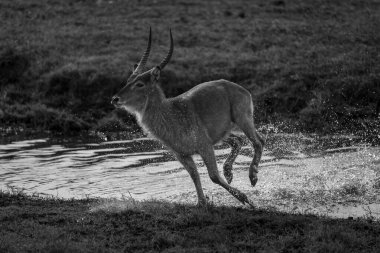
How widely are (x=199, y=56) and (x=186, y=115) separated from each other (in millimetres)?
11862

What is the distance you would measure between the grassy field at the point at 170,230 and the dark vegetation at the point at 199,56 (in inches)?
303

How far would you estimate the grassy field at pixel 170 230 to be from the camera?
6.70 m

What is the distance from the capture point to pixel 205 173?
1163 centimetres

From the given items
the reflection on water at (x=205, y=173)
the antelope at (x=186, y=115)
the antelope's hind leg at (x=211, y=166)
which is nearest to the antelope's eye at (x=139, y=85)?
the antelope at (x=186, y=115)

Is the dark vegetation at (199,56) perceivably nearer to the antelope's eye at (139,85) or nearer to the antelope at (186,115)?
the antelope at (186,115)

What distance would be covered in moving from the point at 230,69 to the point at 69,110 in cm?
529

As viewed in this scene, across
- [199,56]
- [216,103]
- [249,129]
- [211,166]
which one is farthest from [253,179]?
[199,56]

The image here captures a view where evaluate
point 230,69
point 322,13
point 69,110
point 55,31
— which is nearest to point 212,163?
point 69,110

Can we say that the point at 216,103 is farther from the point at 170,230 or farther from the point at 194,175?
the point at 170,230

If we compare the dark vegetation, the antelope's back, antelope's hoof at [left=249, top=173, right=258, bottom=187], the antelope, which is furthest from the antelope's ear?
the dark vegetation

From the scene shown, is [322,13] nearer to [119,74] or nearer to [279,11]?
[279,11]

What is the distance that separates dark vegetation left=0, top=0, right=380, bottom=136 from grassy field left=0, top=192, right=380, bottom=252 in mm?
7696

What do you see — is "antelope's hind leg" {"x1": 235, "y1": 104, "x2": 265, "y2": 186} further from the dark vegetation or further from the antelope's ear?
the dark vegetation

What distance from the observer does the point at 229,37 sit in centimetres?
2366
